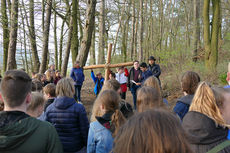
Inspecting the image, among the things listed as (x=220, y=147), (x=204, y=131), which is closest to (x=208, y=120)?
(x=204, y=131)

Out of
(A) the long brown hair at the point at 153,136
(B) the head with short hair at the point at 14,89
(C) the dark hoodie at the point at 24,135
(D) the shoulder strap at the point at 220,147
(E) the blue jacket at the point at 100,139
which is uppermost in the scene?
(B) the head with short hair at the point at 14,89

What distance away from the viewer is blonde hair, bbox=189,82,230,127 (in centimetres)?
189

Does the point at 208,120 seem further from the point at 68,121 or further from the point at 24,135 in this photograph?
the point at 68,121

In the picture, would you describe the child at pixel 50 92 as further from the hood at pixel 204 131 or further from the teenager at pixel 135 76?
the teenager at pixel 135 76

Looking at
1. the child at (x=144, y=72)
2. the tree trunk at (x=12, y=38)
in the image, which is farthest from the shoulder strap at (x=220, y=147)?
the tree trunk at (x=12, y=38)

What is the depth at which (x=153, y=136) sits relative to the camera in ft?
3.68

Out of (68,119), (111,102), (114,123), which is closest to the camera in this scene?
(114,123)

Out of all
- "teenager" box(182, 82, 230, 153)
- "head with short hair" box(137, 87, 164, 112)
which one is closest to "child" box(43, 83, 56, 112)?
"head with short hair" box(137, 87, 164, 112)

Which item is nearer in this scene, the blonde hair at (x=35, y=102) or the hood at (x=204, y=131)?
the hood at (x=204, y=131)

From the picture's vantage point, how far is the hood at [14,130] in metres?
1.58

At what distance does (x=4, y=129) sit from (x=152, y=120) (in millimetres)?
1170

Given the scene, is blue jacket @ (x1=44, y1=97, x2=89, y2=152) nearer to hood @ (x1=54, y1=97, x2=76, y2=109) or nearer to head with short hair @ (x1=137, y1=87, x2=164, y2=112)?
hood @ (x1=54, y1=97, x2=76, y2=109)

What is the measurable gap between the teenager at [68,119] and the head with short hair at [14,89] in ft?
3.82

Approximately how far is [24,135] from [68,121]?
1355 mm
